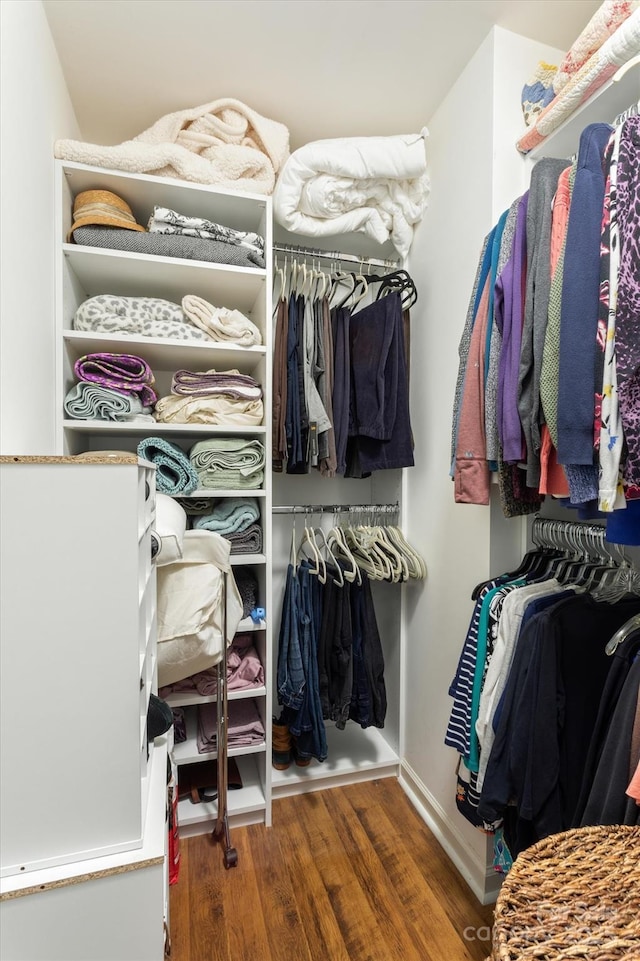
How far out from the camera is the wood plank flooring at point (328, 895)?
1.25 m

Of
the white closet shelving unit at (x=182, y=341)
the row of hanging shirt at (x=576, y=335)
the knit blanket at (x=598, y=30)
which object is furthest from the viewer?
the white closet shelving unit at (x=182, y=341)

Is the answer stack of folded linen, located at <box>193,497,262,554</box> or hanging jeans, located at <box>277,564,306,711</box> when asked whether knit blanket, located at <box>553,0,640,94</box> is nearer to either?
Answer: stack of folded linen, located at <box>193,497,262,554</box>

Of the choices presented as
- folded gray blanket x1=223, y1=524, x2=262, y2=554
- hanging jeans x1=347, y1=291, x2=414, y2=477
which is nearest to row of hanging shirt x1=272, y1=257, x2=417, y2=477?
hanging jeans x1=347, y1=291, x2=414, y2=477

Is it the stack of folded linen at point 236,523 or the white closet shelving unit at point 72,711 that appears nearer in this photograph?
the white closet shelving unit at point 72,711

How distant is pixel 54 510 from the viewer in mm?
684

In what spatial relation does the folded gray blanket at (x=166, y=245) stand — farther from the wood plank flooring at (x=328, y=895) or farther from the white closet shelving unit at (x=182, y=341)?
the wood plank flooring at (x=328, y=895)

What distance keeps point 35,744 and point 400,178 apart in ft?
6.67

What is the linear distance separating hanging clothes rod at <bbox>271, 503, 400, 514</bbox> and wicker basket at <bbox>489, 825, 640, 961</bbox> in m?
1.30

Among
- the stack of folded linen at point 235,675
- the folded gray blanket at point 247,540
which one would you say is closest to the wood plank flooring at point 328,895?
the stack of folded linen at point 235,675

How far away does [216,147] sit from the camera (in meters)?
1.61

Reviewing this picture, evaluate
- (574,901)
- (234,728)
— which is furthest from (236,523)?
(574,901)

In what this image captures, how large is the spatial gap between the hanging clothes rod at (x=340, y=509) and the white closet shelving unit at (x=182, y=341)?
0.53 ft

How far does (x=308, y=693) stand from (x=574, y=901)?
1164 mm

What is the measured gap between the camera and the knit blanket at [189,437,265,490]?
161 cm
